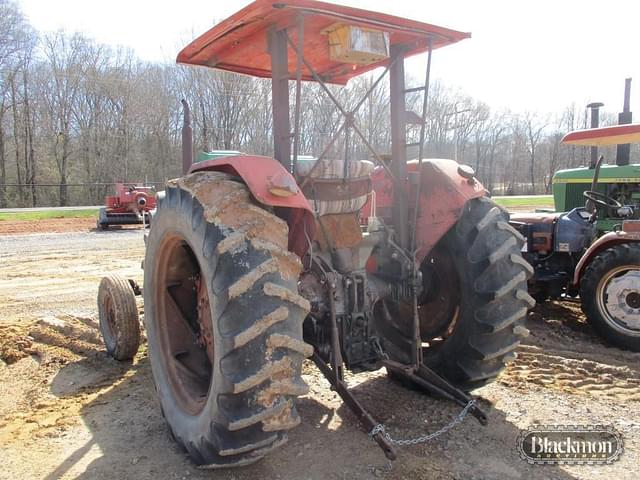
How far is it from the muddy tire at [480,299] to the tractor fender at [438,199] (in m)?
0.12

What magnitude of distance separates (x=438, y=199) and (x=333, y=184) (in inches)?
29.1

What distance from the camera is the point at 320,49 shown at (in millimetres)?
3602

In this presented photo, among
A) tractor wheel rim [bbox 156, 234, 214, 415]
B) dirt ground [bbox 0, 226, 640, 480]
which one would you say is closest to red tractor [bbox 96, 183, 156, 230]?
dirt ground [bbox 0, 226, 640, 480]

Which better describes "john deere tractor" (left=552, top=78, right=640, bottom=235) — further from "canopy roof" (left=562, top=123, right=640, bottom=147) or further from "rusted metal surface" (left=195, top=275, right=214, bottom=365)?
"rusted metal surface" (left=195, top=275, right=214, bottom=365)

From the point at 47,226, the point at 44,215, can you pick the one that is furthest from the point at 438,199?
the point at 44,215

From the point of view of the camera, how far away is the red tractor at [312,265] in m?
2.44

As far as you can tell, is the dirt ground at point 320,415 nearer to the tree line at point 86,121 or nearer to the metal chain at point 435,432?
the metal chain at point 435,432

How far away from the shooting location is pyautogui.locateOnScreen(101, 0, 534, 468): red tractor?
2438 millimetres

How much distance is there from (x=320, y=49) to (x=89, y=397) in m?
2.99

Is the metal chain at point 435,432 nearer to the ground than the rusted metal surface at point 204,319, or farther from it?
nearer to the ground

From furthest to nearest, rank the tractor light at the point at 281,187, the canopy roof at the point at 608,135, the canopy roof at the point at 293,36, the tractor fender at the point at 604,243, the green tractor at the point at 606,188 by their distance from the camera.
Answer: the green tractor at the point at 606,188, the canopy roof at the point at 608,135, the tractor fender at the point at 604,243, the canopy roof at the point at 293,36, the tractor light at the point at 281,187

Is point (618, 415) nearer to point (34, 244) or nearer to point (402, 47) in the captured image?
point (402, 47)

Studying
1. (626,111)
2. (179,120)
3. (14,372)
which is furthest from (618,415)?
(179,120)

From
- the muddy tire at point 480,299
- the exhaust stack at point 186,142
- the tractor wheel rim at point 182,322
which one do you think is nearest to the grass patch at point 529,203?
the exhaust stack at point 186,142
